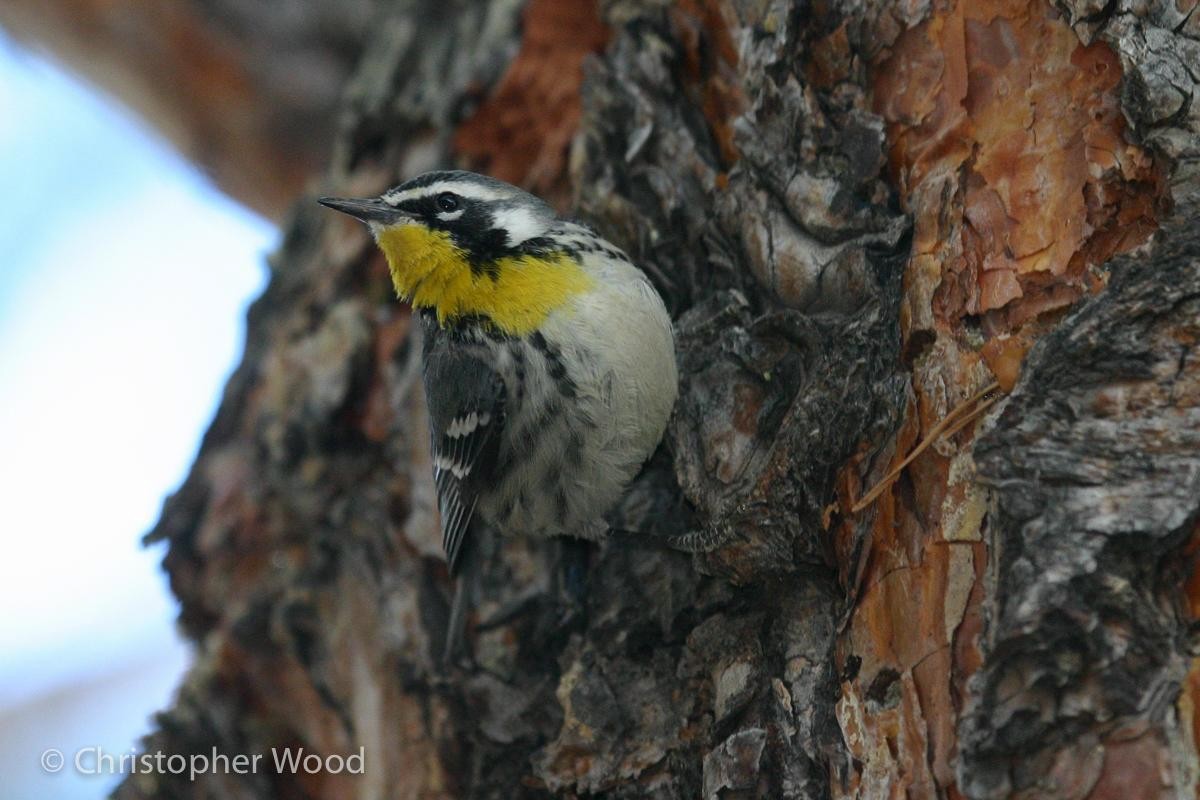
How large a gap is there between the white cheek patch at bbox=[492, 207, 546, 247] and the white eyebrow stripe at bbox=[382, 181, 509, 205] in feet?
0.23

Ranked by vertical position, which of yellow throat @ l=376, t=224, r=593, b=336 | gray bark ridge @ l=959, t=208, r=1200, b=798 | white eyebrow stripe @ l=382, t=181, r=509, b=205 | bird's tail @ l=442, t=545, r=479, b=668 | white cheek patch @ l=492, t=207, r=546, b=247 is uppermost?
white eyebrow stripe @ l=382, t=181, r=509, b=205

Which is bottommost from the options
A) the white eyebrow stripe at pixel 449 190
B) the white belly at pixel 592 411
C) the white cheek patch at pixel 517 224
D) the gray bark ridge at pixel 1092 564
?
the gray bark ridge at pixel 1092 564

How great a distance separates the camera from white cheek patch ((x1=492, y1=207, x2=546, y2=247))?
3.48m

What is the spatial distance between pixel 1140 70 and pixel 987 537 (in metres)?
0.94

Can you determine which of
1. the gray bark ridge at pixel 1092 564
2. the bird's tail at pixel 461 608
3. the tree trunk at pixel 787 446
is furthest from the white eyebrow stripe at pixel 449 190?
the gray bark ridge at pixel 1092 564

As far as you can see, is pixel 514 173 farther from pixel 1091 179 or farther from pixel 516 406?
pixel 1091 179

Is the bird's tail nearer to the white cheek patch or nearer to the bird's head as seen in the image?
the bird's head

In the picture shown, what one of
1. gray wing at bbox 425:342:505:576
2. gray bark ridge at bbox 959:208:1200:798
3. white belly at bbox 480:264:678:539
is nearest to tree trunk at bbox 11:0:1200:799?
gray bark ridge at bbox 959:208:1200:798

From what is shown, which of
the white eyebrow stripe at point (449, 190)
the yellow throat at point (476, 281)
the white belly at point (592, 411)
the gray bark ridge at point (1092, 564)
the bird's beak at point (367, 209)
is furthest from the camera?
the white eyebrow stripe at point (449, 190)

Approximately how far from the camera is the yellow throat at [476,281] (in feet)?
10.9

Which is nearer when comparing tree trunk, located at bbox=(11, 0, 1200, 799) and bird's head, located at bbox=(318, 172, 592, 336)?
tree trunk, located at bbox=(11, 0, 1200, 799)

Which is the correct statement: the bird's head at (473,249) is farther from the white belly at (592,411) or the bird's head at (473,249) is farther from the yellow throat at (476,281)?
the white belly at (592,411)

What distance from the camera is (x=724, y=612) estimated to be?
272cm

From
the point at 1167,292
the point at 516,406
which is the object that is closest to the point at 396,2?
the point at 516,406
